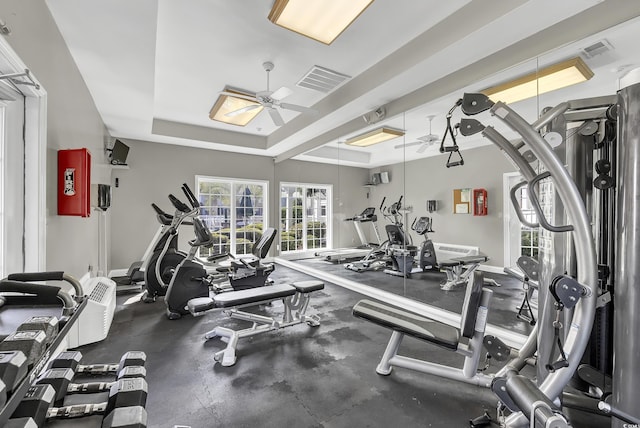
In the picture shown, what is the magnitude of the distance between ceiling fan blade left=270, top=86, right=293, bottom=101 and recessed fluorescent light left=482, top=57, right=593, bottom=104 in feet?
7.46

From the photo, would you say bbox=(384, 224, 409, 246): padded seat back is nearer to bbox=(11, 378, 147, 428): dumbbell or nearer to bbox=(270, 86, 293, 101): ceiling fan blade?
bbox=(270, 86, 293, 101): ceiling fan blade

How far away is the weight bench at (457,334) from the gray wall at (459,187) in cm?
278

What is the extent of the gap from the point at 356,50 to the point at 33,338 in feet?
11.1

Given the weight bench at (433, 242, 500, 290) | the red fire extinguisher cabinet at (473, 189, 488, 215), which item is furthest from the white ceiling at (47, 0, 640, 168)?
the weight bench at (433, 242, 500, 290)

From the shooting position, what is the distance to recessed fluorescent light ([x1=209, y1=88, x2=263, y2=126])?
13.5 feet

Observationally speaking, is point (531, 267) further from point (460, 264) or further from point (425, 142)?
point (425, 142)

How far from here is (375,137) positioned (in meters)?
5.23

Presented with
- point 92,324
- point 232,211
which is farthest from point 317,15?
point 232,211

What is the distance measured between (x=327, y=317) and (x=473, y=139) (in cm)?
340

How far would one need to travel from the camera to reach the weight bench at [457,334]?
1.99m

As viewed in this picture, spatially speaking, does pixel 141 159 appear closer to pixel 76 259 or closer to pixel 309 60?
pixel 76 259

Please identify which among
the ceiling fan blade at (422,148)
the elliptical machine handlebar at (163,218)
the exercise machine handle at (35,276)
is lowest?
the exercise machine handle at (35,276)

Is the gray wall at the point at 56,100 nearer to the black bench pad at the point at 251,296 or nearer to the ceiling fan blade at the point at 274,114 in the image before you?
the black bench pad at the point at 251,296

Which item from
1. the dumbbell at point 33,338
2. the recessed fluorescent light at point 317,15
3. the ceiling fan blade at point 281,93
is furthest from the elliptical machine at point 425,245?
the dumbbell at point 33,338
